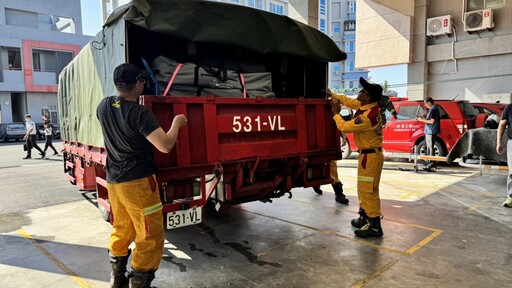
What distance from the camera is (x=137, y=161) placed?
2.96 meters

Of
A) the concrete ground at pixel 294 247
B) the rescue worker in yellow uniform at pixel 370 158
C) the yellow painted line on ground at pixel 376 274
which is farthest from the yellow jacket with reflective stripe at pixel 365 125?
the yellow painted line on ground at pixel 376 274

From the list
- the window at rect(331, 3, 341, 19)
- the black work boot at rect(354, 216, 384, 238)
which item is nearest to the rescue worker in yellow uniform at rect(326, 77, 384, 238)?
the black work boot at rect(354, 216, 384, 238)

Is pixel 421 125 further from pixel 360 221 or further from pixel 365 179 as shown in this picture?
pixel 365 179

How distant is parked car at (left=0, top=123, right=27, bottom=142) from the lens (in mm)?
23656

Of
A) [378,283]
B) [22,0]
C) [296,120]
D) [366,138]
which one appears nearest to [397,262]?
[378,283]

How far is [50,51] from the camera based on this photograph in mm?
29750

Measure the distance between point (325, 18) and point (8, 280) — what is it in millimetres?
58388

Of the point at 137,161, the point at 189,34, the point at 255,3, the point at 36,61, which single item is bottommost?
the point at 137,161

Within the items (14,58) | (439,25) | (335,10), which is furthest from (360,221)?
(335,10)

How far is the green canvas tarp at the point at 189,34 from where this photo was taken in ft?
11.5

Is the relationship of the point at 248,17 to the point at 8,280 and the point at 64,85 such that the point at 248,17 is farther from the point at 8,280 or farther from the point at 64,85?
the point at 64,85

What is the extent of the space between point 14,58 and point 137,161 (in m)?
32.6

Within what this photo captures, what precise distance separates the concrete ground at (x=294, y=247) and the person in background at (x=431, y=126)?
3054 mm

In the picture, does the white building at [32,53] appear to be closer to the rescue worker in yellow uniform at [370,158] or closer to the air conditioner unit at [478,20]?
the air conditioner unit at [478,20]
